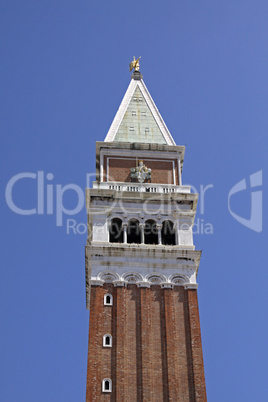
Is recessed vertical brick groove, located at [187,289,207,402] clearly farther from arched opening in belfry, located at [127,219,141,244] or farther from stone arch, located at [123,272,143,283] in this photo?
arched opening in belfry, located at [127,219,141,244]

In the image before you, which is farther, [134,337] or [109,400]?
[134,337]

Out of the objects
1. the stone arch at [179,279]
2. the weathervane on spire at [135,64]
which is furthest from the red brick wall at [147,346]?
the weathervane on spire at [135,64]

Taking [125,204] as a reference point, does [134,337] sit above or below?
below

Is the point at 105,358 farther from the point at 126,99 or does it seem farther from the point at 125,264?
the point at 126,99

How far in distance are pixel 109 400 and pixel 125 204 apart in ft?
59.2

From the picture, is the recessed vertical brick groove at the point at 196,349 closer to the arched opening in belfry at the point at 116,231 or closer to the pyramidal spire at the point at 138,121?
the arched opening in belfry at the point at 116,231

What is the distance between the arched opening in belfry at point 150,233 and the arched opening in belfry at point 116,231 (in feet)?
6.98

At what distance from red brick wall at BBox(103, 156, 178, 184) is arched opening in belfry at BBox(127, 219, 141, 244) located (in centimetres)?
501

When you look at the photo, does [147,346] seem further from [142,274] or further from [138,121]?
[138,121]

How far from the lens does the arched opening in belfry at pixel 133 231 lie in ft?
219

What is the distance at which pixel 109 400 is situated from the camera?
56.2 metres

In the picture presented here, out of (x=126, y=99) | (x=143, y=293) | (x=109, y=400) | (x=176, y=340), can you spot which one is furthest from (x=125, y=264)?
(x=126, y=99)

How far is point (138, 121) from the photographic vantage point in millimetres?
77125

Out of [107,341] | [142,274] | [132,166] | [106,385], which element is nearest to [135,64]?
[132,166]
